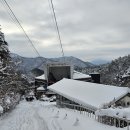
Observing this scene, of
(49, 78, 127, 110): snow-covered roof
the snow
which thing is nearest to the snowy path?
the snow

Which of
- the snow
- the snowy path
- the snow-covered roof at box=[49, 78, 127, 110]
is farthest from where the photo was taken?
the snow-covered roof at box=[49, 78, 127, 110]

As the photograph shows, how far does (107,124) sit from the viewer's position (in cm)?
1909

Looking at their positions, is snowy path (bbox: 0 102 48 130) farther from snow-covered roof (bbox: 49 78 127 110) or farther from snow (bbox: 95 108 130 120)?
snow-covered roof (bbox: 49 78 127 110)

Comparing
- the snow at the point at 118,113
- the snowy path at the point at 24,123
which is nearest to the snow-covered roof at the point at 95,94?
the snowy path at the point at 24,123

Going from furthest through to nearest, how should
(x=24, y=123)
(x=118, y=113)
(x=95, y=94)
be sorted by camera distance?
(x=95, y=94) → (x=24, y=123) → (x=118, y=113)

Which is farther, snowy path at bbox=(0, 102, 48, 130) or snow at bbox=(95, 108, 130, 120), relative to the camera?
snowy path at bbox=(0, 102, 48, 130)

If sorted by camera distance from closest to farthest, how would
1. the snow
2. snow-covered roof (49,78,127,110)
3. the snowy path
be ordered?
1. the snow
2. the snowy path
3. snow-covered roof (49,78,127,110)

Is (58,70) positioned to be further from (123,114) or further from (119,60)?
(123,114)

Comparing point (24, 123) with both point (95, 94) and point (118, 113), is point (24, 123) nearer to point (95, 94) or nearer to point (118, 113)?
point (118, 113)

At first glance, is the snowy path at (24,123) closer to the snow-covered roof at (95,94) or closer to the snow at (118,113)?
the snow at (118,113)

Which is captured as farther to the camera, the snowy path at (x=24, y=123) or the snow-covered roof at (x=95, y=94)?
the snow-covered roof at (x=95, y=94)

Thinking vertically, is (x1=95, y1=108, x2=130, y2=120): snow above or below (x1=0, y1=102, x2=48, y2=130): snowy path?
above

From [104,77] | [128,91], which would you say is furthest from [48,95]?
[128,91]

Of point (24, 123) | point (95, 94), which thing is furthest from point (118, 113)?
point (95, 94)
